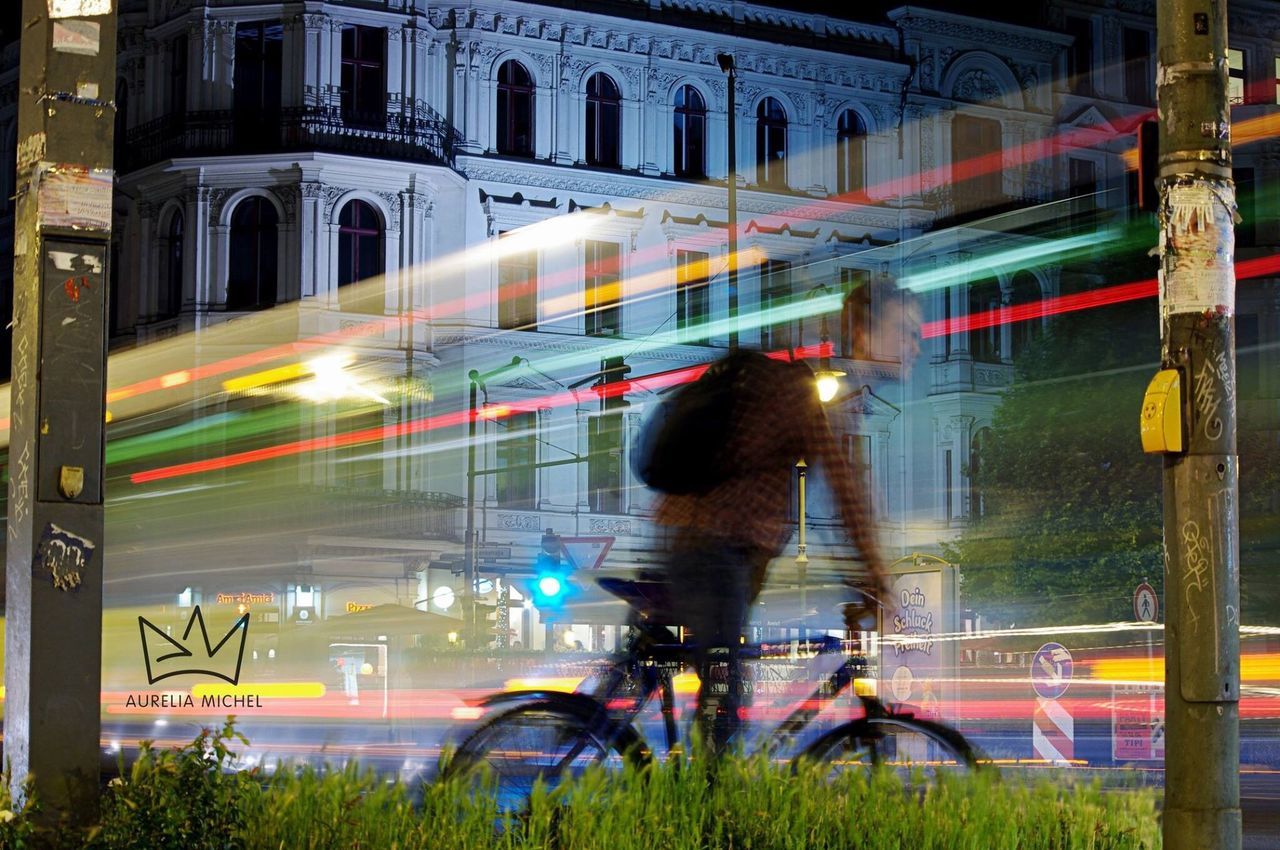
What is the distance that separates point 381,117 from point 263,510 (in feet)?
80.8

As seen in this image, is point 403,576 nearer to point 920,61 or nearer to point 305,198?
point 305,198

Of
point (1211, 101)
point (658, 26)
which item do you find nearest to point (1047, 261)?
point (658, 26)

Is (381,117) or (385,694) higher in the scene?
(381,117)

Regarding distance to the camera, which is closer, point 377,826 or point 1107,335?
point 377,826

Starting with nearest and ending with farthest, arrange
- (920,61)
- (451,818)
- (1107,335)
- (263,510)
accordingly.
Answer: (451,818) < (263,510) < (1107,335) < (920,61)

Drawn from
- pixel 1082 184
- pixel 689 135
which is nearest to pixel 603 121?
pixel 689 135

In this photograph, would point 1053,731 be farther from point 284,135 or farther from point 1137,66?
point 1137,66

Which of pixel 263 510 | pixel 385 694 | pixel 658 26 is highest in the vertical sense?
Result: pixel 658 26

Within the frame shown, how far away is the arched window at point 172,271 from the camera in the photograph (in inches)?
1770

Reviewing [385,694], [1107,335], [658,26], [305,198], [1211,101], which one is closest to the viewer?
[1211,101]

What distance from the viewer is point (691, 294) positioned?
2012 inches

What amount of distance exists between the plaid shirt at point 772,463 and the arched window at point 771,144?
45.1 metres

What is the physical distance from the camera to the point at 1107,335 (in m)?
40.4

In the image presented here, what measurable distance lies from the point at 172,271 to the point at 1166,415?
135 feet
